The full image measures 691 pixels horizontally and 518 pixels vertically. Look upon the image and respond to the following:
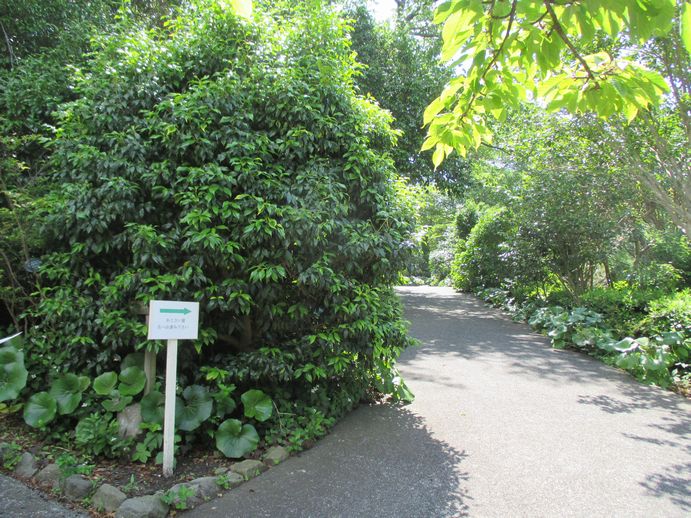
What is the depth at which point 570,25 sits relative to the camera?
77.2 inches

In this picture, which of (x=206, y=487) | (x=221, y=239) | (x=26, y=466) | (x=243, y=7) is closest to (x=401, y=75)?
(x=243, y=7)

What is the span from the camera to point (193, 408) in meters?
3.77

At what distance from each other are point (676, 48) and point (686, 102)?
867 mm

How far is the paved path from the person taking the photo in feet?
10.3

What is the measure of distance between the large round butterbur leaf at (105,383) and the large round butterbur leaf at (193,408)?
561 millimetres

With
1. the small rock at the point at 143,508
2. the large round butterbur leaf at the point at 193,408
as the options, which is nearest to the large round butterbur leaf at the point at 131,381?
the large round butterbur leaf at the point at 193,408

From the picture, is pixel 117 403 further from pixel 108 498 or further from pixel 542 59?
pixel 542 59

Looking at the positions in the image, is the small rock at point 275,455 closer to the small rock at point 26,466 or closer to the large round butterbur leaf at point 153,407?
the large round butterbur leaf at point 153,407

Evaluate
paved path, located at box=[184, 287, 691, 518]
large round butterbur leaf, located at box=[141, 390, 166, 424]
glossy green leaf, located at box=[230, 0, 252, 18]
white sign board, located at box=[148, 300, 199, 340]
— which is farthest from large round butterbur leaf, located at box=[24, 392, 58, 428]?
glossy green leaf, located at box=[230, 0, 252, 18]

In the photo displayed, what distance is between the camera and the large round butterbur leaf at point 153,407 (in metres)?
3.68

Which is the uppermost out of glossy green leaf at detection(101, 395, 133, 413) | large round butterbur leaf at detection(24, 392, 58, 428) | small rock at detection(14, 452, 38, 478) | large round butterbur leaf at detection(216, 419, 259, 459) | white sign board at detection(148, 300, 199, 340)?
white sign board at detection(148, 300, 199, 340)

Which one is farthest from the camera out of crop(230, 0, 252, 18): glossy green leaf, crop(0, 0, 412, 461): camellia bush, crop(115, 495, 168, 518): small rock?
crop(230, 0, 252, 18): glossy green leaf

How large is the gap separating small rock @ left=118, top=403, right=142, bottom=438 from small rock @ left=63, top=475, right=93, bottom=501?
531mm

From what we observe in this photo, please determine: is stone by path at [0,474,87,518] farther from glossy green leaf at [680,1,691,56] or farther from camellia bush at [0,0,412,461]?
glossy green leaf at [680,1,691,56]
